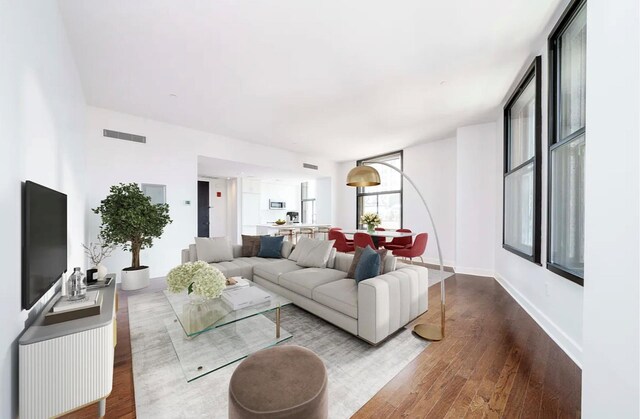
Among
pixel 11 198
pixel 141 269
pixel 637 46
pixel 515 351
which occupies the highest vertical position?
pixel 637 46

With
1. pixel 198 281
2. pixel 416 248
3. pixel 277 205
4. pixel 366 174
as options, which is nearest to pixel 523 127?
pixel 366 174

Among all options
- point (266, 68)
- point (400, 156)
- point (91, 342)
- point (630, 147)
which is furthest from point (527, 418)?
point (400, 156)

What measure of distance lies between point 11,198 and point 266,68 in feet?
8.89

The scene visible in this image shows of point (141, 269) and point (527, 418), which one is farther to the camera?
point (141, 269)

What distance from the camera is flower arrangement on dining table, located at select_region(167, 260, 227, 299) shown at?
7.41 feet

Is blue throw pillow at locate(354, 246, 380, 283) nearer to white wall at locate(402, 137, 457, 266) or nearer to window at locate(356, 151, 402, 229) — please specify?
white wall at locate(402, 137, 457, 266)

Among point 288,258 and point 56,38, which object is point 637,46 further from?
point 288,258

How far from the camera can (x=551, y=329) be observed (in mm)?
2562

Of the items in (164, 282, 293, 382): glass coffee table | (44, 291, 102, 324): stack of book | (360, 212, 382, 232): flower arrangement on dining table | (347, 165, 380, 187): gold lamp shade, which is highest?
(347, 165, 380, 187): gold lamp shade

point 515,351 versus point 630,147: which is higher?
point 630,147

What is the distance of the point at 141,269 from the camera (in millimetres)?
4105

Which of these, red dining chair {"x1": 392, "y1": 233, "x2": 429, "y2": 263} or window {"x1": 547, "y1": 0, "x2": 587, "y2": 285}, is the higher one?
window {"x1": 547, "y1": 0, "x2": 587, "y2": 285}

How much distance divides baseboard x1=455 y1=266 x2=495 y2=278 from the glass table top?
4378mm

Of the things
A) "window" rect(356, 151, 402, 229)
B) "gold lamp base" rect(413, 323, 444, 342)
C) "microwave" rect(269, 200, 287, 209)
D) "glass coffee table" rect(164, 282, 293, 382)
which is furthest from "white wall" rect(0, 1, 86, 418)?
"microwave" rect(269, 200, 287, 209)
